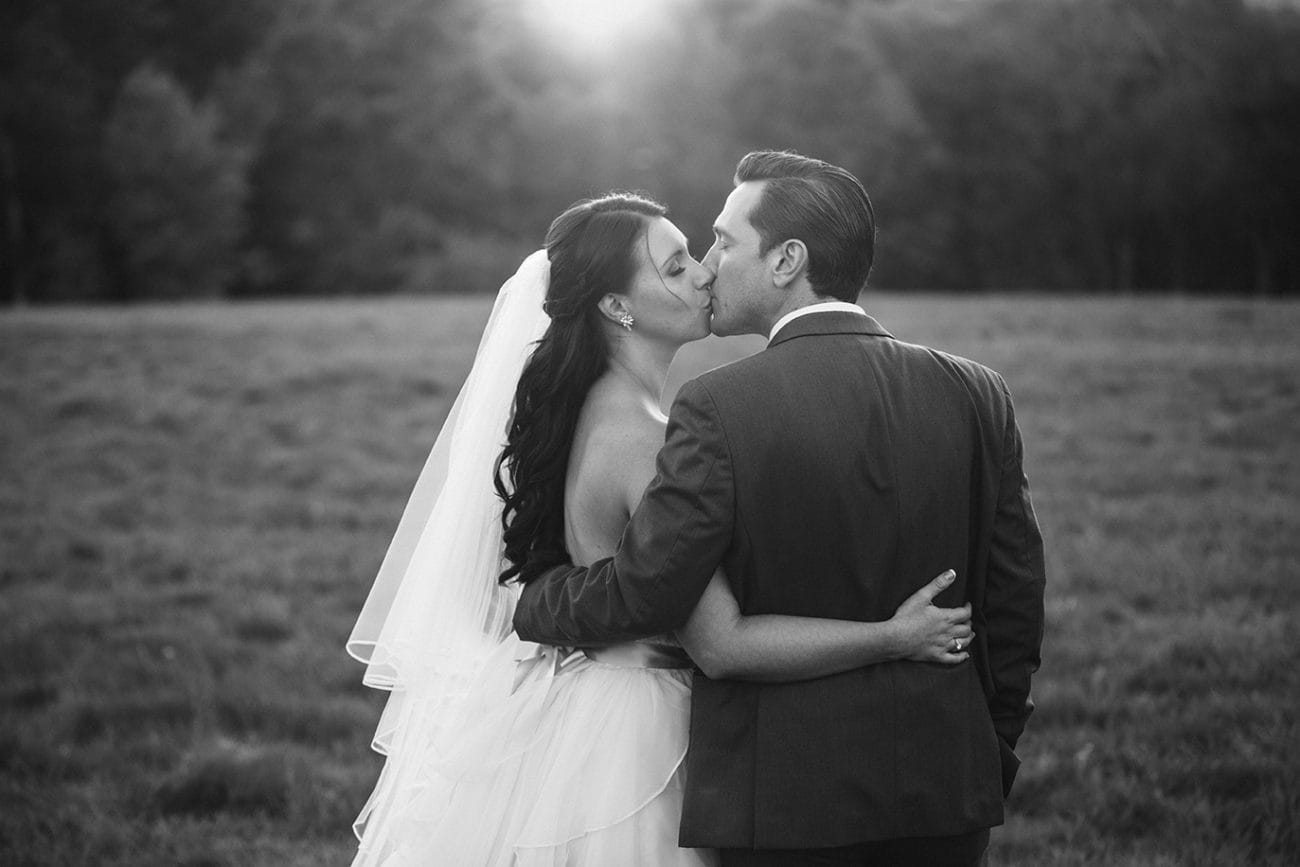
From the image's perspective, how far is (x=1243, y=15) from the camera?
44250 millimetres

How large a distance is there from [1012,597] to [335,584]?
20.3 ft

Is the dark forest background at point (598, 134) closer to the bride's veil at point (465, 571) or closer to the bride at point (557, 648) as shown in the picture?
the bride's veil at point (465, 571)

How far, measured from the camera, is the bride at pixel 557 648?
124 inches

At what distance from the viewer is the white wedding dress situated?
340 cm

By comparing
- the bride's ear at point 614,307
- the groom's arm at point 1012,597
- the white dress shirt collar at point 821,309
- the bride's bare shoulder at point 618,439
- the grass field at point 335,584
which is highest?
the white dress shirt collar at point 821,309

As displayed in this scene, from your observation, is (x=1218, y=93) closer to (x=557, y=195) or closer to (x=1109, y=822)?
(x=557, y=195)

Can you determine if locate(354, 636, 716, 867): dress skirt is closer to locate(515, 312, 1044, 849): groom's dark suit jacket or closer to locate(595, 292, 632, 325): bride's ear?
locate(515, 312, 1044, 849): groom's dark suit jacket

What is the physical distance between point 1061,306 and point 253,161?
34.9 metres

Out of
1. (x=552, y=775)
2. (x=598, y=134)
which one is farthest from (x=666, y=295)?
(x=598, y=134)

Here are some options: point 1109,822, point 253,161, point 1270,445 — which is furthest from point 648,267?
point 253,161

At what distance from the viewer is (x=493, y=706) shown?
12.4 ft

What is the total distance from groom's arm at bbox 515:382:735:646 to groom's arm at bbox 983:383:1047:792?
2.86 ft

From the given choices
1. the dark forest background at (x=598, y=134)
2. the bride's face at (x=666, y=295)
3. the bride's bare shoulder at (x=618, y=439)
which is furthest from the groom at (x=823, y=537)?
the dark forest background at (x=598, y=134)

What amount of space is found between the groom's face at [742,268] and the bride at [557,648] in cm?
35
